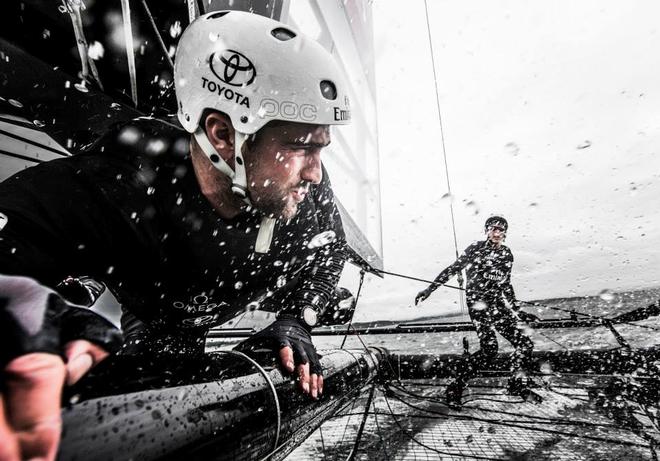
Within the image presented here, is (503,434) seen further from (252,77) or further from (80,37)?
(80,37)

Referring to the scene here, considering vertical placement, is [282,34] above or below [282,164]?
above

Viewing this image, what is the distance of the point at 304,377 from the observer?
1317mm

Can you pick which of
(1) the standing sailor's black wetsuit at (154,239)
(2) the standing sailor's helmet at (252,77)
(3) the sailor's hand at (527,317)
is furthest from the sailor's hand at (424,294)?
(2) the standing sailor's helmet at (252,77)

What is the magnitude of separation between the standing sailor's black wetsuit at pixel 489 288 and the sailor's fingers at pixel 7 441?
202 inches

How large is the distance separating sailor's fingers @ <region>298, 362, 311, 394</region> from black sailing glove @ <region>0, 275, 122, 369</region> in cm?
86

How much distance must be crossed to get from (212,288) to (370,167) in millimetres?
19472

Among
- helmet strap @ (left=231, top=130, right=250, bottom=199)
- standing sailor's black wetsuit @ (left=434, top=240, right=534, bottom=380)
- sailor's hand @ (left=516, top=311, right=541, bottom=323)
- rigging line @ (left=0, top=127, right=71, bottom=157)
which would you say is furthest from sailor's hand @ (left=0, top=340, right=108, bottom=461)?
standing sailor's black wetsuit @ (left=434, top=240, right=534, bottom=380)

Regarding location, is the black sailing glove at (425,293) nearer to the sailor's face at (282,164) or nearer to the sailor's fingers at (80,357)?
the sailor's face at (282,164)

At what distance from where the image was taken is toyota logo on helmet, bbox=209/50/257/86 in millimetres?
1835

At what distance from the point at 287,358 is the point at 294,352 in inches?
3.8

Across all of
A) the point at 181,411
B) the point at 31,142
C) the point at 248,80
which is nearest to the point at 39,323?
the point at 181,411

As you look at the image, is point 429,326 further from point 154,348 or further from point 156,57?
point 156,57

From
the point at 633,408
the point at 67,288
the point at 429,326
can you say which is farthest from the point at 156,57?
the point at 633,408

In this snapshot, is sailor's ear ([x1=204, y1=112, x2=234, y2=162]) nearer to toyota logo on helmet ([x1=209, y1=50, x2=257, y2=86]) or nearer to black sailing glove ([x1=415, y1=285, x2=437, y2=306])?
toyota logo on helmet ([x1=209, y1=50, x2=257, y2=86])
